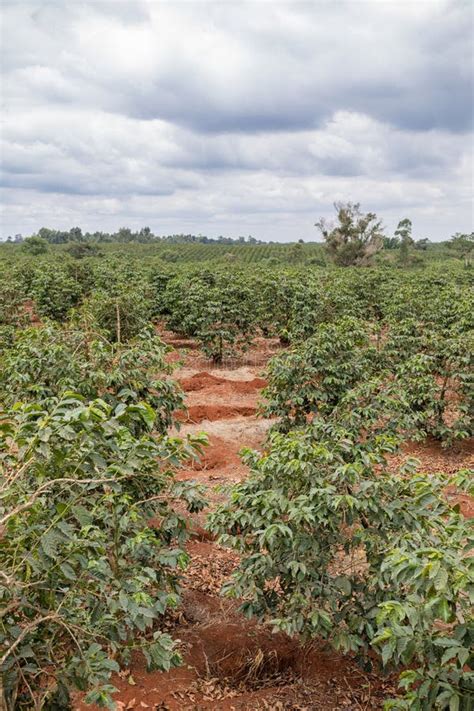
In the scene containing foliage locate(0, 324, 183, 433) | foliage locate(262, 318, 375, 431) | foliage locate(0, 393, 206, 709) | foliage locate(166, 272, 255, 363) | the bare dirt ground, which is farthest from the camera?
foliage locate(166, 272, 255, 363)

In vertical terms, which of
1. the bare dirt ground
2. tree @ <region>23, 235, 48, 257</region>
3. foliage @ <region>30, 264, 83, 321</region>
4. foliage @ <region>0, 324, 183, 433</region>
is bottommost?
the bare dirt ground

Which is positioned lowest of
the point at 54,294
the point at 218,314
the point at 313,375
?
the point at 313,375

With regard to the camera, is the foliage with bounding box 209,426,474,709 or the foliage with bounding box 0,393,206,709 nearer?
the foliage with bounding box 0,393,206,709

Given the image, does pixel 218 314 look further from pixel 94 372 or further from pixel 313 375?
pixel 94 372

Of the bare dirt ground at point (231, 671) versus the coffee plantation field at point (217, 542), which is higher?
the coffee plantation field at point (217, 542)

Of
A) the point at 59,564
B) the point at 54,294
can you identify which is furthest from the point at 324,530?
the point at 54,294

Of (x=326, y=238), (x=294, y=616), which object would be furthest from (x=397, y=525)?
(x=326, y=238)

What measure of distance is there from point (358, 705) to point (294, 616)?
39.2 inches

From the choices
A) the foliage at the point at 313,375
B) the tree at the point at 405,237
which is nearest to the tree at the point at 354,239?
the tree at the point at 405,237

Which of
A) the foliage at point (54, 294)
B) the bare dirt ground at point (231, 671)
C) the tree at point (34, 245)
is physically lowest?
the bare dirt ground at point (231, 671)

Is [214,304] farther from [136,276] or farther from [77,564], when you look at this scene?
[77,564]

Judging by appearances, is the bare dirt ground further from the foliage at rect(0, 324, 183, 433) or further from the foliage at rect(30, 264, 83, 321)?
the foliage at rect(30, 264, 83, 321)

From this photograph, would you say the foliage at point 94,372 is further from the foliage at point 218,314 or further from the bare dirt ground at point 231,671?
the foliage at point 218,314

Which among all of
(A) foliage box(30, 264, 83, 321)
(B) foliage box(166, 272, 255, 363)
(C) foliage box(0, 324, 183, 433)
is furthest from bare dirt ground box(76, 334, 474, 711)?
(A) foliage box(30, 264, 83, 321)
